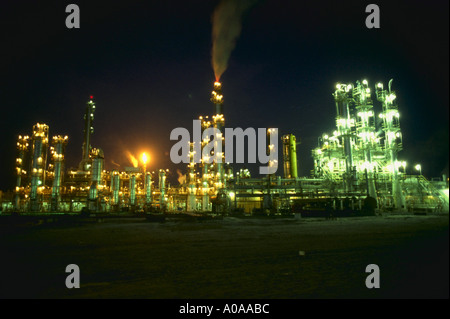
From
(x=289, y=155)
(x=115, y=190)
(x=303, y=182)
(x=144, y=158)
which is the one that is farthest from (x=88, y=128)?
(x=303, y=182)

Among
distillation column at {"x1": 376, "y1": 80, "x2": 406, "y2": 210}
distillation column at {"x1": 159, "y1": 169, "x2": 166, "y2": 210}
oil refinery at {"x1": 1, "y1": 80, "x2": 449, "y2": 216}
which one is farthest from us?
distillation column at {"x1": 159, "y1": 169, "x2": 166, "y2": 210}

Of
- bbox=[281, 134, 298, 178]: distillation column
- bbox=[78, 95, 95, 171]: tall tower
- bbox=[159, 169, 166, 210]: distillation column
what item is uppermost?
bbox=[78, 95, 95, 171]: tall tower

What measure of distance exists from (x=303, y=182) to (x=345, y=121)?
12.9 meters

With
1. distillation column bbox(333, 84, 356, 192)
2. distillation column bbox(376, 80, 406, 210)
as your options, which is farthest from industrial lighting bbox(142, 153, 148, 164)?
distillation column bbox(376, 80, 406, 210)

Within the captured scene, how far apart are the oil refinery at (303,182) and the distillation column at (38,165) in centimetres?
17

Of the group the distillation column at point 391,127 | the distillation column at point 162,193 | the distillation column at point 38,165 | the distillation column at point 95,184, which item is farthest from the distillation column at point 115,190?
the distillation column at point 391,127

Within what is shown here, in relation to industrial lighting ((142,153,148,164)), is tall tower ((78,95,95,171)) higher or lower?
higher

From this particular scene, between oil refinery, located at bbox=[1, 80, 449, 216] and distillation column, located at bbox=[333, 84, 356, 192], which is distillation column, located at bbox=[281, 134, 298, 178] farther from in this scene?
distillation column, located at bbox=[333, 84, 356, 192]

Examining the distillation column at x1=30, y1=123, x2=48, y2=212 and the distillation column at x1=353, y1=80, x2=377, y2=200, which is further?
the distillation column at x1=30, y1=123, x2=48, y2=212

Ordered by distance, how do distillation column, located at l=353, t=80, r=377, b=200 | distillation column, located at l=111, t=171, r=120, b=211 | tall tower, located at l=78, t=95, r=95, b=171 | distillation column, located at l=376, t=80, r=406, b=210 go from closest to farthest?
distillation column, located at l=376, t=80, r=406, b=210, distillation column, located at l=353, t=80, r=377, b=200, distillation column, located at l=111, t=171, r=120, b=211, tall tower, located at l=78, t=95, r=95, b=171

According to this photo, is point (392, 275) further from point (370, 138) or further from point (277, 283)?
point (370, 138)

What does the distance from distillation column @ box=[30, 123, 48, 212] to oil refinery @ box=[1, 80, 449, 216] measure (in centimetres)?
17

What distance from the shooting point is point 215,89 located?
6303 centimetres

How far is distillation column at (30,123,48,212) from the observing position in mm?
53159
